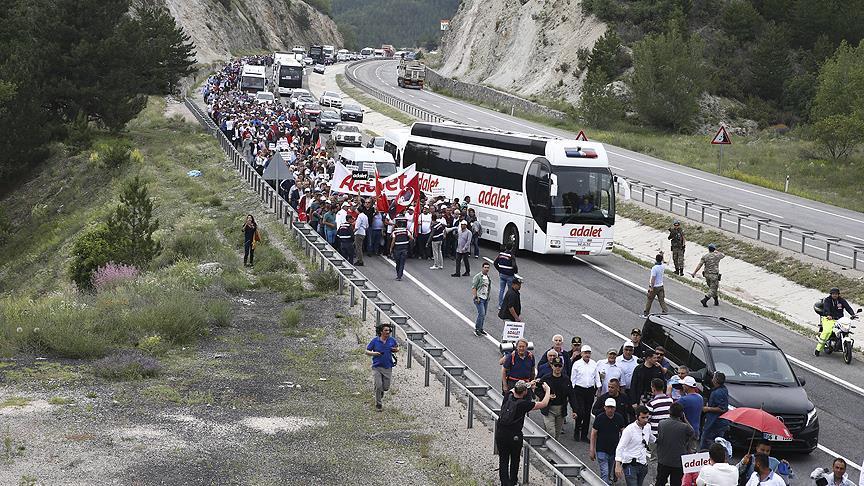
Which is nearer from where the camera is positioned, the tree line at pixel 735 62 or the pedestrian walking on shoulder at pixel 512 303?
the pedestrian walking on shoulder at pixel 512 303

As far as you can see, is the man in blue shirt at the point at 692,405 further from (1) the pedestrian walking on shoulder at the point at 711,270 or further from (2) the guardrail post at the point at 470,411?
(1) the pedestrian walking on shoulder at the point at 711,270

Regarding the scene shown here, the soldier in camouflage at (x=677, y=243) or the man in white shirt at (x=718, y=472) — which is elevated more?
the man in white shirt at (x=718, y=472)

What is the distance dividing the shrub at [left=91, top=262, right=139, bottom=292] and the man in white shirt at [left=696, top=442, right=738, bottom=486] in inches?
713

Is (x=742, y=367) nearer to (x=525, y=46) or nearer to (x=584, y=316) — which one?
(x=584, y=316)

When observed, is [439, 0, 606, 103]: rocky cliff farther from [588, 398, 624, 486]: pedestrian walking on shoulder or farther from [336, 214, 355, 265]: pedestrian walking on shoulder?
[588, 398, 624, 486]: pedestrian walking on shoulder

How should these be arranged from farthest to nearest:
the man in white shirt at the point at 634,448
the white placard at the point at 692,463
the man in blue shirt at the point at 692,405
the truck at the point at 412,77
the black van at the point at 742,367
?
1. the truck at the point at 412,77
2. the black van at the point at 742,367
3. the man in blue shirt at the point at 692,405
4. the man in white shirt at the point at 634,448
5. the white placard at the point at 692,463

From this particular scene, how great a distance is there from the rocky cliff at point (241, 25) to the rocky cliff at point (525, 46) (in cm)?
2822

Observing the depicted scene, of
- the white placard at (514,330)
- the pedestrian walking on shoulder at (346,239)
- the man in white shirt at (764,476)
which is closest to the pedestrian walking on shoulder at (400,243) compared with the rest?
the pedestrian walking on shoulder at (346,239)

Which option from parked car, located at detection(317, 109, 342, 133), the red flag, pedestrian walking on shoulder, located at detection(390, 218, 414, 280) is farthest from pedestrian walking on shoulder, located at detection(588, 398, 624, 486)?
→ parked car, located at detection(317, 109, 342, 133)

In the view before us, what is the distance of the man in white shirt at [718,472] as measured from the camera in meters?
11.0

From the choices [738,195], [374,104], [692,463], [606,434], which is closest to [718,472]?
[692,463]

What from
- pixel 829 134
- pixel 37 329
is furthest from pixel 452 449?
pixel 829 134

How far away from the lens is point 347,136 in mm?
58469

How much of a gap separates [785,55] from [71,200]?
54233 millimetres
